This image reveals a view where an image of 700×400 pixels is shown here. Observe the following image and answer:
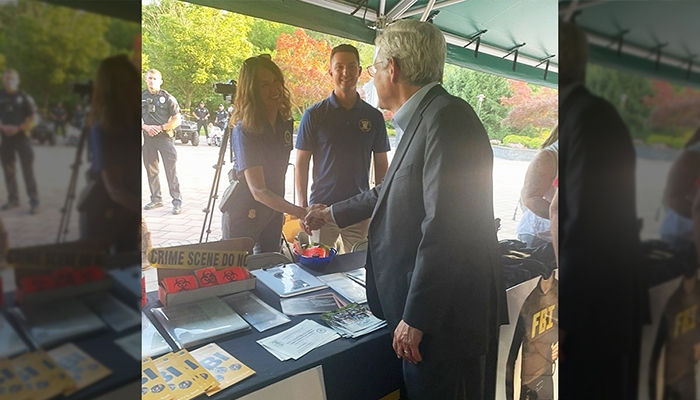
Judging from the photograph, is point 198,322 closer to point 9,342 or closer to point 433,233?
point 433,233

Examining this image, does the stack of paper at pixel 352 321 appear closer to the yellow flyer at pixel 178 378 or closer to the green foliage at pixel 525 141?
the yellow flyer at pixel 178 378

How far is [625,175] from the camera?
231 millimetres

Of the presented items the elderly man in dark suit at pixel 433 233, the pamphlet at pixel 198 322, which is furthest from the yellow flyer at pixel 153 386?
the elderly man in dark suit at pixel 433 233

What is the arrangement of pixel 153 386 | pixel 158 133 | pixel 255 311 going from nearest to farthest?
1. pixel 153 386
2. pixel 255 311
3. pixel 158 133

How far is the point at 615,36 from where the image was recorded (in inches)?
9.3

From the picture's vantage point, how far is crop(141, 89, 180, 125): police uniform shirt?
61.1 inches

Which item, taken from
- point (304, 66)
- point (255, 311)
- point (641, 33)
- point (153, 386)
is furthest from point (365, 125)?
point (641, 33)

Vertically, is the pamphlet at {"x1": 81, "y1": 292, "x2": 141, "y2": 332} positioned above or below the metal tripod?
below

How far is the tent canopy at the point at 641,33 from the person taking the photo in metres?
0.23

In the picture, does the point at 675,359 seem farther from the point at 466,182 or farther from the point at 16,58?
Result: the point at 466,182

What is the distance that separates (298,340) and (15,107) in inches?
47.1

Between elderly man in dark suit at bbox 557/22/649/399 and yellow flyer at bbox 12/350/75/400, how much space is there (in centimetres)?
28

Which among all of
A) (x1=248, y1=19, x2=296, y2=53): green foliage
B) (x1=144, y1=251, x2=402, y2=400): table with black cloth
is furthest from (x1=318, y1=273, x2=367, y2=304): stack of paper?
(x1=248, y1=19, x2=296, y2=53): green foliage

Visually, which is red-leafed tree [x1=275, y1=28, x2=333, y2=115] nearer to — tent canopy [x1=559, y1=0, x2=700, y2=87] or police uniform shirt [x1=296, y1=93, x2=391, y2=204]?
police uniform shirt [x1=296, y1=93, x2=391, y2=204]
